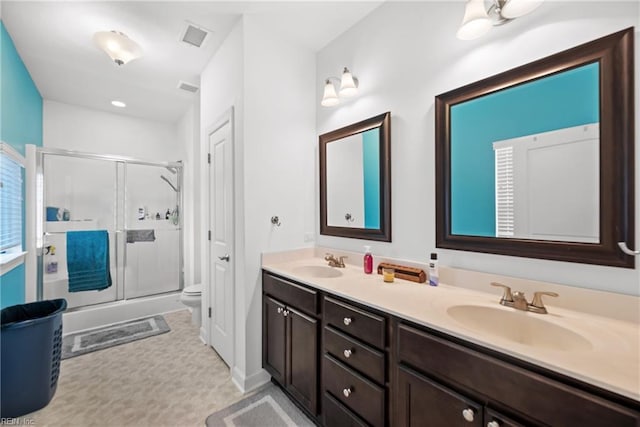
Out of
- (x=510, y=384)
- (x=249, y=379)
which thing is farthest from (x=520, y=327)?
(x=249, y=379)

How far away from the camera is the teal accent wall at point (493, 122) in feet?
3.51

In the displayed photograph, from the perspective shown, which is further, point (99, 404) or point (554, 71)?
point (99, 404)

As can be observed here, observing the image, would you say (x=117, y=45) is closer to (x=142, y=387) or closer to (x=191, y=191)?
(x=191, y=191)

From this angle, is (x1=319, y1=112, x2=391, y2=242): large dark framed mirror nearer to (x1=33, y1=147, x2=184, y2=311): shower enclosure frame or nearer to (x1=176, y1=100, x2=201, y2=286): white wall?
(x1=176, y1=100, x2=201, y2=286): white wall

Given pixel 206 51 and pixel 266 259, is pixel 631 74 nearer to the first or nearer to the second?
pixel 266 259

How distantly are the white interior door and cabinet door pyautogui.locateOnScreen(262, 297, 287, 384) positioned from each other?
33cm

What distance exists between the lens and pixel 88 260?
319 cm

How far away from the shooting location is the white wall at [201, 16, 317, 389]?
1.93 m

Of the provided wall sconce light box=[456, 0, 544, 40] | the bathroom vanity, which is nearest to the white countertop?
the bathroom vanity

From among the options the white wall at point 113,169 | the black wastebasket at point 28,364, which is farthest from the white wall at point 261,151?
the white wall at point 113,169

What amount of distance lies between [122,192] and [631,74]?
15.4ft

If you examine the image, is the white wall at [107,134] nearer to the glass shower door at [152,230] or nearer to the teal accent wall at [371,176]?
the glass shower door at [152,230]

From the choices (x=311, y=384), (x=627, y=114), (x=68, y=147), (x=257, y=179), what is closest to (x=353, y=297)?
(x=311, y=384)

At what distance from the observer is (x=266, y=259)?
2.01 m
